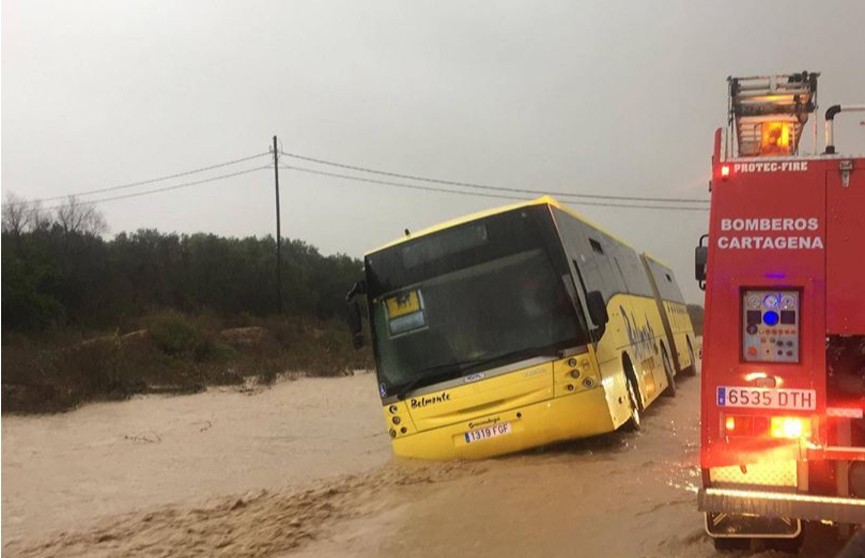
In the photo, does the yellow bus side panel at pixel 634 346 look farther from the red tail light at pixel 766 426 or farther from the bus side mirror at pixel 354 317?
the red tail light at pixel 766 426

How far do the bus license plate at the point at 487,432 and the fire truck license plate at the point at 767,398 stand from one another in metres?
4.64

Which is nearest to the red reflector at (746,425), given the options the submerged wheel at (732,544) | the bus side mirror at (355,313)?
the submerged wheel at (732,544)

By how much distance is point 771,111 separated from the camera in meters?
5.85

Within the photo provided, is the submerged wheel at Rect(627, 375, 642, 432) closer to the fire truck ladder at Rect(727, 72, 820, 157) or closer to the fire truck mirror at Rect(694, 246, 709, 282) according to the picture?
the fire truck mirror at Rect(694, 246, 709, 282)

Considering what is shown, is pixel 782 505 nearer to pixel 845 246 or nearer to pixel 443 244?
pixel 845 246

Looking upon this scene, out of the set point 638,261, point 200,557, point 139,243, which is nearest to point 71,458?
point 200,557

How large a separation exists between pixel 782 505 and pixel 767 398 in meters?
0.62

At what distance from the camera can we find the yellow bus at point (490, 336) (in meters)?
9.45

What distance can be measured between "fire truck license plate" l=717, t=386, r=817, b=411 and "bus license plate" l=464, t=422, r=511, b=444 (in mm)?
4639

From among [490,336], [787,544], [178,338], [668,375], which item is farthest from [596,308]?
[178,338]

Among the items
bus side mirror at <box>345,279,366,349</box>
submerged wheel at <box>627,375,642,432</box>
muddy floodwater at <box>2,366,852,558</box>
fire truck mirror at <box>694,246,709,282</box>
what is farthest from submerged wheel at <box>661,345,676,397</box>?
fire truck mirror at <box>694,246,709,282</box>

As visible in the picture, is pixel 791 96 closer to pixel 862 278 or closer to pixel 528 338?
pixel 862 278

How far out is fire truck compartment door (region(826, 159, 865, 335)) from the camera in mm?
4969

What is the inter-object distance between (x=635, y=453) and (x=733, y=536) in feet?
16.0
